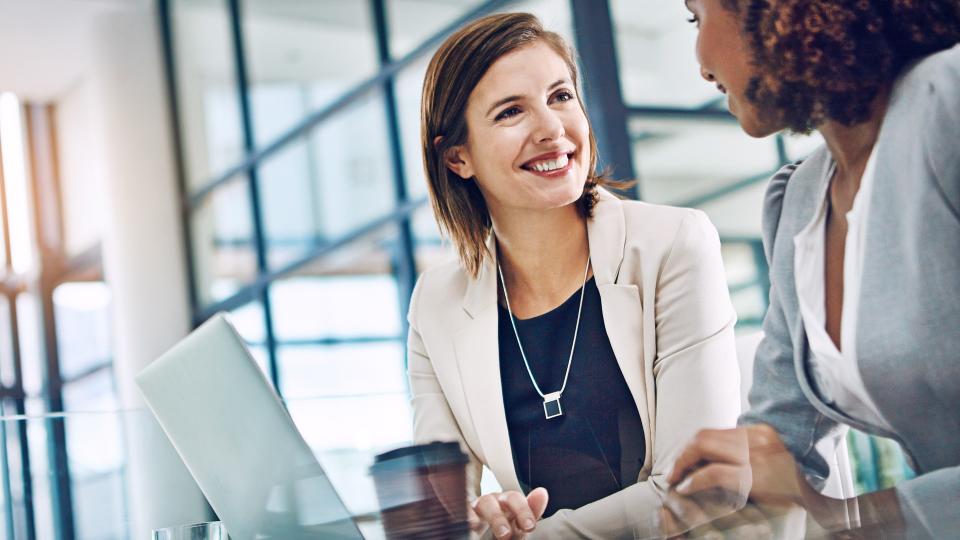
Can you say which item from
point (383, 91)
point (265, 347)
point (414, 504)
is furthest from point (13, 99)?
point (414, 504)

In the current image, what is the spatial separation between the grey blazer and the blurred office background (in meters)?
1.12

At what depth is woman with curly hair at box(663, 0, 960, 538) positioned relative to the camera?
938mm

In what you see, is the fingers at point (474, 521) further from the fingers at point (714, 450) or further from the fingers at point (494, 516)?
the fingers at point (714, 450)

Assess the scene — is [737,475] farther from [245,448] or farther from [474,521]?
[245,448]

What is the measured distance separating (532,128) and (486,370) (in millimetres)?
337

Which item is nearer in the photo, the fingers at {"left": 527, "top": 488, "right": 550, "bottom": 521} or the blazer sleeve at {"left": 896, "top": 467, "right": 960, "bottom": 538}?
the blazer sleeve at {"left": 896, "top": 467, "right": 960, "bottom": 538}

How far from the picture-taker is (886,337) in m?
0.96

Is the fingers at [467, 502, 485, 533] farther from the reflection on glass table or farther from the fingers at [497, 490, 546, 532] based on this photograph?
the reflection on glass table

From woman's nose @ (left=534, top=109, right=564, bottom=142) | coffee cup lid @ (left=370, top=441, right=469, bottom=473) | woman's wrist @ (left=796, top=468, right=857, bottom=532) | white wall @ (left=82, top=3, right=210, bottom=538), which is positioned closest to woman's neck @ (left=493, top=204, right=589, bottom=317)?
woman's nose @ (left=534, top=109, right=564, bottom=142)

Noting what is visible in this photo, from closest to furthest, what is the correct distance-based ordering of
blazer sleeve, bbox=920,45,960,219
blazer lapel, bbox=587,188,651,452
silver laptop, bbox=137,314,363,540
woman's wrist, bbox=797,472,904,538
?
1. blazer sleeve, bbox=920,45,960,219
2. woman's wrist, bbox=797,472,904,538
3. silver laptop, bbox=137,314,363,540
4. blazer lapel, bbox=587,188,651,452

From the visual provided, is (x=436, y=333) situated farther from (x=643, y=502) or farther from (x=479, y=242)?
(x=643, y=502)

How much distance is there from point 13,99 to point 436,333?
20.6 ft

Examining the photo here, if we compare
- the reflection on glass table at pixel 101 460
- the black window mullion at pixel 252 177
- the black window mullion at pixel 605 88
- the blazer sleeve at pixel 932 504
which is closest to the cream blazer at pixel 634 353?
the reflection on glass table at pixel 101 460

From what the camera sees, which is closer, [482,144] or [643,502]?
[643,502]
